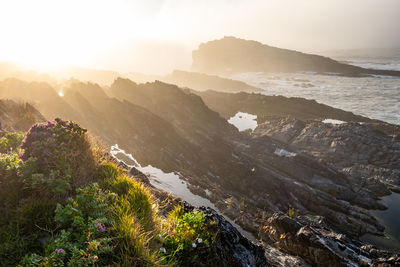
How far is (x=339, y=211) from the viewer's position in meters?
33.0

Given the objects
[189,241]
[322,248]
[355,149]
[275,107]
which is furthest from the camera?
[275,107]

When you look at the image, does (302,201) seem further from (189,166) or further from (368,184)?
(189,166)

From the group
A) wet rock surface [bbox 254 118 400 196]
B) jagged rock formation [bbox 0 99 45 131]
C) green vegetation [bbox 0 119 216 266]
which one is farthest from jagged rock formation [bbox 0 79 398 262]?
jagged rock formation [bbox 0 99 45 131]

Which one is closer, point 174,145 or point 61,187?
point 61,187

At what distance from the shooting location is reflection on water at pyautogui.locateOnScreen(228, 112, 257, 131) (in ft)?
261

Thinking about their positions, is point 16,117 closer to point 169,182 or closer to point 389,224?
point 169,182

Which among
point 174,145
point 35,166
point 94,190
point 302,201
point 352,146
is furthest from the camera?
point 352,146

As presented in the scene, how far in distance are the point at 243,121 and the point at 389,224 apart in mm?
60814

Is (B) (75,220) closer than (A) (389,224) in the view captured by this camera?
Yes

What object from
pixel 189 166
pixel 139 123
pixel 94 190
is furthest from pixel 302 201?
pixel 139 123

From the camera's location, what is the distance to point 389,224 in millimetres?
32812

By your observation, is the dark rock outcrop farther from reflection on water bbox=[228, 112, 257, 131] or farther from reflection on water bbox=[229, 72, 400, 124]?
reflection on water bbox=[229, 72, 400, 124]

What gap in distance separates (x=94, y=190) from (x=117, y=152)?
38798 mm

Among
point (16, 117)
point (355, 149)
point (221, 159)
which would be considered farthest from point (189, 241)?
point (355, 149)
